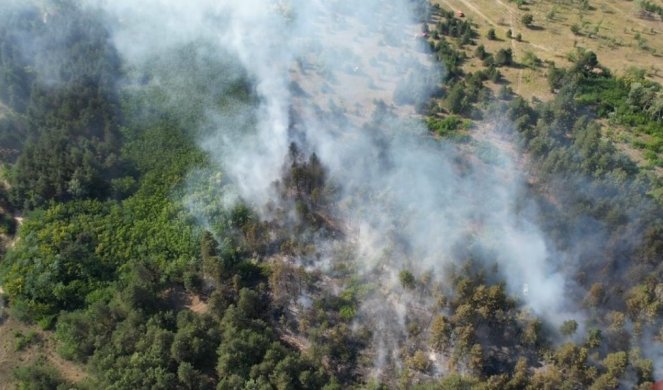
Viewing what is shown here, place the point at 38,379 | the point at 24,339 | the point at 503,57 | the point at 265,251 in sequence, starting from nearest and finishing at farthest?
1. the point at 38,379
2. the point at 24,339
3. the point at 265,251
4. the point at 503,57

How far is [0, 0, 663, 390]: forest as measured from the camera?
3138 cm

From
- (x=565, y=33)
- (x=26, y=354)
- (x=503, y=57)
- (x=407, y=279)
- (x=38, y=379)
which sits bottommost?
(x=38, y=379)

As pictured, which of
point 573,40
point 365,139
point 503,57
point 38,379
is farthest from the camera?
point 573,40

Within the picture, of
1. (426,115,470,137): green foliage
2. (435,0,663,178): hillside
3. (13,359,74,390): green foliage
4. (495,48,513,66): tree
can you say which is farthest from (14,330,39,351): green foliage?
(495,48,513,66): tree

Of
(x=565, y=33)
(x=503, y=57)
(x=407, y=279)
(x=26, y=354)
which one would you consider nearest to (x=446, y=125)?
(x=503, y=57)

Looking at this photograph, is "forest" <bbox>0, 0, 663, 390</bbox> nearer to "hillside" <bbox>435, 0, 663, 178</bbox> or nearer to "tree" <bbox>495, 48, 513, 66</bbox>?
"hillside" <bbox>435, 0, 663, 178</bbox>

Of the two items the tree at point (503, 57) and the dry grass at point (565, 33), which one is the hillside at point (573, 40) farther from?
the tree at point (503, 57)

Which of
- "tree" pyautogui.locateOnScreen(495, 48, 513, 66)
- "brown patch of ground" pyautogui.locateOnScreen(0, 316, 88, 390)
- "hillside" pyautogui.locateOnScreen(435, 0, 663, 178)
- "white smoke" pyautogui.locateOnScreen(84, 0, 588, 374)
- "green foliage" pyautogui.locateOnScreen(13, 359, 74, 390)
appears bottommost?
"green foliage" pyautogui.locateOnScreen(13, 359, 74, 390)

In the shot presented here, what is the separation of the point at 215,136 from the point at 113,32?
2342cm

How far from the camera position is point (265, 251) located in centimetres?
3884

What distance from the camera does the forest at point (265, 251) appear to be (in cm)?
3138

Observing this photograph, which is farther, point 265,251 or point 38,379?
point 265,251

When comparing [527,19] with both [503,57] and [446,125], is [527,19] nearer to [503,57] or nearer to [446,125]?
[503,57]

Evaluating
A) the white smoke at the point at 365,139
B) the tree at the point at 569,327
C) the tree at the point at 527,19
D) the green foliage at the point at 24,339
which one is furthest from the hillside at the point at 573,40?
the green foliage at the point at 24,339
